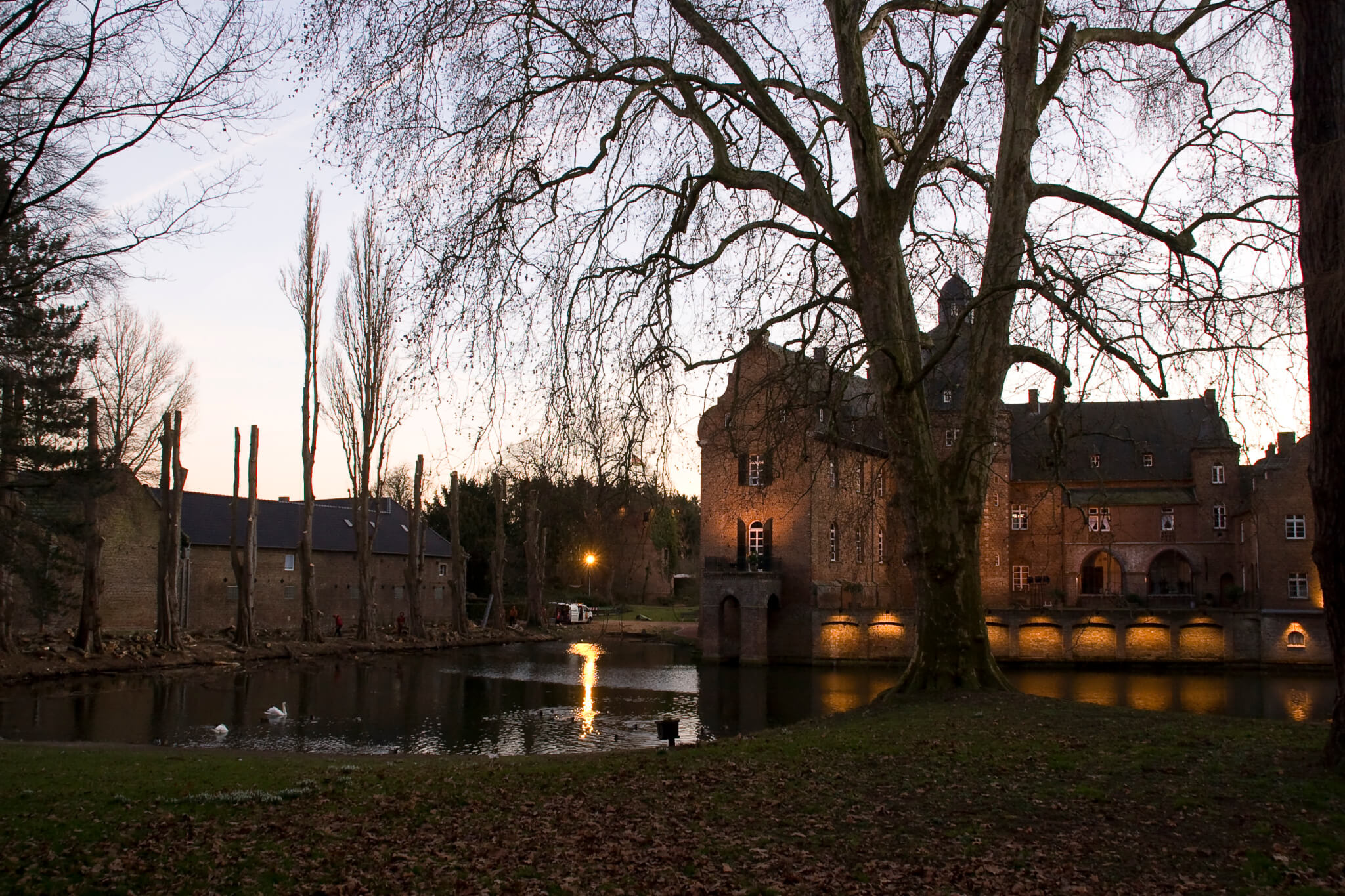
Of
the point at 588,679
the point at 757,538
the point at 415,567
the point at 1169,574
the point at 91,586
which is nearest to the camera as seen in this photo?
the point at 91,586

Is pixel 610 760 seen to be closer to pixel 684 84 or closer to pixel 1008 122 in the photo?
pixel 684 84

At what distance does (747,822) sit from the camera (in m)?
6.75

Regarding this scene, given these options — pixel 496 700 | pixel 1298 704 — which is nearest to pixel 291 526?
pixel 496 700

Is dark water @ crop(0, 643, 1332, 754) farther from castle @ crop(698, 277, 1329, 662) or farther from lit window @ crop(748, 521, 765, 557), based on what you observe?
lit window @ crop(748, 521, 765, 557)

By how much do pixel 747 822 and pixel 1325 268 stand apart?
17.1 feet

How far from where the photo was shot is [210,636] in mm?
34875

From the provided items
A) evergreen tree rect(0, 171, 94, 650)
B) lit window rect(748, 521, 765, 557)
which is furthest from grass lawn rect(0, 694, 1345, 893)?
lit window rect(748, 521, 765, 557)

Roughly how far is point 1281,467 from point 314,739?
3738 cm

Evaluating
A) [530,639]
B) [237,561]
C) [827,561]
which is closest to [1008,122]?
[827,561]

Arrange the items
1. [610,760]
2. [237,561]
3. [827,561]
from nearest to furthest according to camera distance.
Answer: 1. [610,760]
2. [237,561]
3. [827,561]

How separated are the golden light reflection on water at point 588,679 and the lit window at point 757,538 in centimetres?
710

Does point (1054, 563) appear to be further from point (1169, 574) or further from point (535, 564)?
point (535, 564)

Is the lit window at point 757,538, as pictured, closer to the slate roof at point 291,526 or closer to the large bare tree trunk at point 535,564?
the large bare tree trunk at point 535,564

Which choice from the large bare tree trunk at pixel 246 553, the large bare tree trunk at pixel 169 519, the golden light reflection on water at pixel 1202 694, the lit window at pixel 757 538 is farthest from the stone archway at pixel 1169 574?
the large bare tree trunk at pixel 169 519
